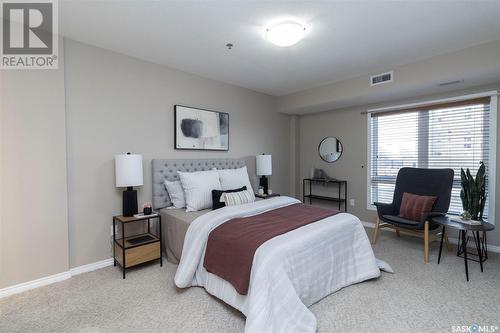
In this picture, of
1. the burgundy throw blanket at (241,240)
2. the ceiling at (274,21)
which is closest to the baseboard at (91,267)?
the burgundy throw blanket at (241,240)

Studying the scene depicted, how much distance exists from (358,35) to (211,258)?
2639 millimetres

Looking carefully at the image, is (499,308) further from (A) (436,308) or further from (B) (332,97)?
(B) (332,97)

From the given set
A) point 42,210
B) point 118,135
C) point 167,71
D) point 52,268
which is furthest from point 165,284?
point 167,71

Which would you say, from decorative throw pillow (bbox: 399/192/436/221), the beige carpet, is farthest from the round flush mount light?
decorative throw pillow (bbox: 399/192/436/221)

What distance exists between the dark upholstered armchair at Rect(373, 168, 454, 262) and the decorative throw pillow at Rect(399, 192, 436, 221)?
0.07m

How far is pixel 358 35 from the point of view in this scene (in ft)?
8.25

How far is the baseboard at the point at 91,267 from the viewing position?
103 inches

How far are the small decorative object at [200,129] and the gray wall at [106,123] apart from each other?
0.33ft

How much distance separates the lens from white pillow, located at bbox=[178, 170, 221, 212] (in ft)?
10.00

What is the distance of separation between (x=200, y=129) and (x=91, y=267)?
7.26 ft

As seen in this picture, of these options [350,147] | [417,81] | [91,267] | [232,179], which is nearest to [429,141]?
[417,81]

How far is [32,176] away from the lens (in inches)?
92.1

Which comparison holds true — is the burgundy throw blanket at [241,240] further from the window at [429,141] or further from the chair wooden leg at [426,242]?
the window at [429,141]

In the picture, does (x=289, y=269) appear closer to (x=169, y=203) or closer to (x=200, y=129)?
(x=169, y=203)
